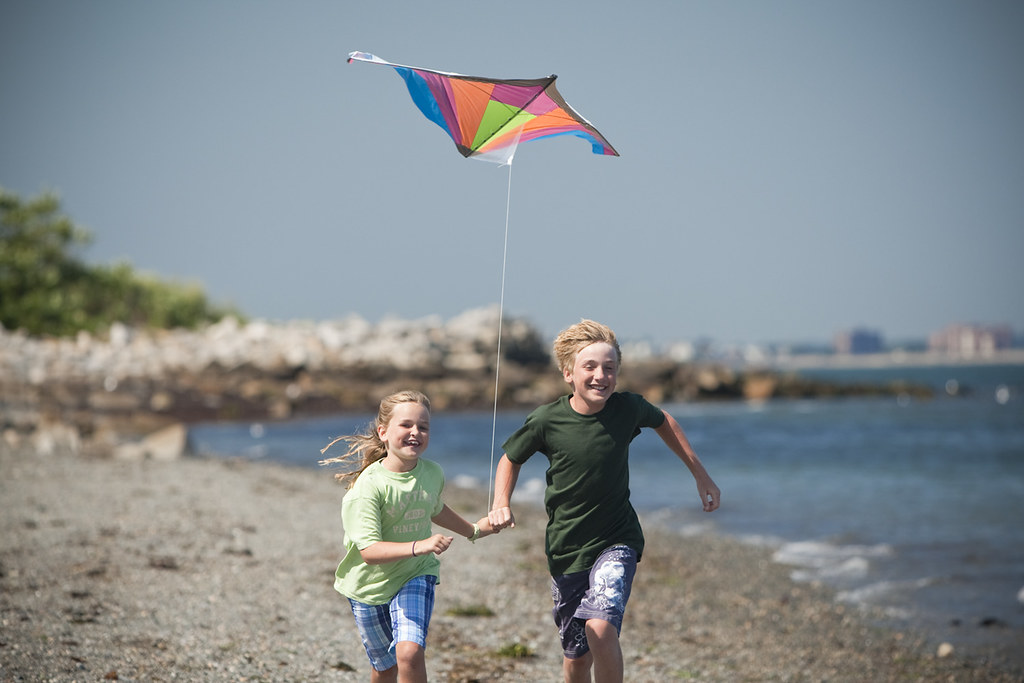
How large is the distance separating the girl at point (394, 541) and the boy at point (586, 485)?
394 millimetres

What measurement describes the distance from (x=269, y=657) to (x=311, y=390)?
106ft

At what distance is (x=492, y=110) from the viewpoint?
5.00 metres

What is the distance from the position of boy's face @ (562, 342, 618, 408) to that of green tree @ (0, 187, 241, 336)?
1743 inches

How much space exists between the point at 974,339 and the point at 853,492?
178 m

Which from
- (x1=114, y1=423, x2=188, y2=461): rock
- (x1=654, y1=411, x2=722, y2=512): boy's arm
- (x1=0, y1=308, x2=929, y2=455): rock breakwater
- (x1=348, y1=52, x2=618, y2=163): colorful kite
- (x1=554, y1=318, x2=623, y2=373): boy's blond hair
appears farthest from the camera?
(x1=0, y1=308, x2=929, y2=455): rock breakwater

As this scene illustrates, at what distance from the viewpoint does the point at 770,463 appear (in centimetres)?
2255

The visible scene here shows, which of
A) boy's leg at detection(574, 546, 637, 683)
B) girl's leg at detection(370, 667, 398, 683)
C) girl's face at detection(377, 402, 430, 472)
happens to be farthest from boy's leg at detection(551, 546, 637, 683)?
girl's face at detection(377, 402, 430, 472)

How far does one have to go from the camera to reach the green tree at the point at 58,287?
142ft

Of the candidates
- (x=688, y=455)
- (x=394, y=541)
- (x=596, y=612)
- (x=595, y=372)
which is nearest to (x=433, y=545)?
(x=394, y=541)

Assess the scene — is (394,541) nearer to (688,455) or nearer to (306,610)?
(688,455)

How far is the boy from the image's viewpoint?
168 inches

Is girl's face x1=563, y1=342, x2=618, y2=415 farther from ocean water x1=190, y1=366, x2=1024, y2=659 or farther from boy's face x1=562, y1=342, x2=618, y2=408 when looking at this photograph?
ocean water x1=190, y1=366, x2=1024, y2=659

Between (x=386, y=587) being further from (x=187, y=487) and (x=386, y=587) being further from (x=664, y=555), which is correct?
(x=187, y=487)

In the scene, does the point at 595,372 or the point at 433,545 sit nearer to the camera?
the point at 433,545
